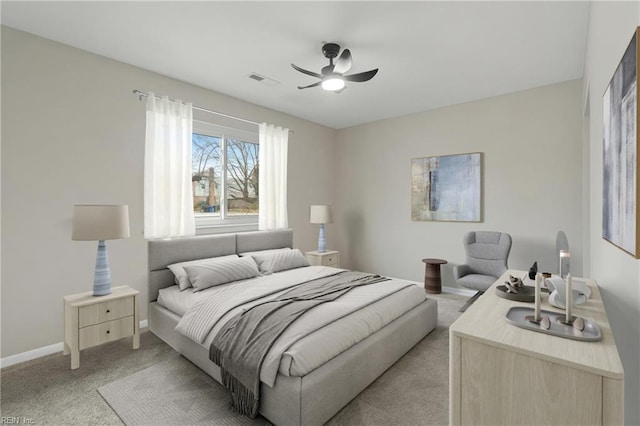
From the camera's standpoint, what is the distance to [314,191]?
5.48 metres

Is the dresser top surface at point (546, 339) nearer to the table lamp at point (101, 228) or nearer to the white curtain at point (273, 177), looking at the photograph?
the table lamp at point (101, 228)

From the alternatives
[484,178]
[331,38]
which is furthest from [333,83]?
[484,178]

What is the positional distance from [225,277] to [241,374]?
4.71ft

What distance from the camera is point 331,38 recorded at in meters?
2.72

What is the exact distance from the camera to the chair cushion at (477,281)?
3.56 meters

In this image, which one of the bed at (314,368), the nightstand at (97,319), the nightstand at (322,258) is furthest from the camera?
the nightstand at (322,258)

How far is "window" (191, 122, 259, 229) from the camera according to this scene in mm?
3957

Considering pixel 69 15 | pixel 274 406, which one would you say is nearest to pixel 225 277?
pixel 274 406

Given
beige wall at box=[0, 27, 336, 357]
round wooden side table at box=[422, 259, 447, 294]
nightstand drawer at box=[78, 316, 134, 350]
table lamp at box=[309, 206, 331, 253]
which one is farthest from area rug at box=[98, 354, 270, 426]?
round wooden side table at box=[422, 259, 447, 294]

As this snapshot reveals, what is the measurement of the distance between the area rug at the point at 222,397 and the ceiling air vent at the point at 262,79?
9.88 ft

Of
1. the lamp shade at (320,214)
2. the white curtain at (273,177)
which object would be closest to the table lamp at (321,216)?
the lamp shade at (320,214)

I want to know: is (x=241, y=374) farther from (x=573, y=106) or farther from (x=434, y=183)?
(x=573, y=106)

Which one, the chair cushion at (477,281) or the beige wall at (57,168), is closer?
the beige wall at (57,168)

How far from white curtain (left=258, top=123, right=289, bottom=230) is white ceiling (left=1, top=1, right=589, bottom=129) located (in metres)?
0.83
